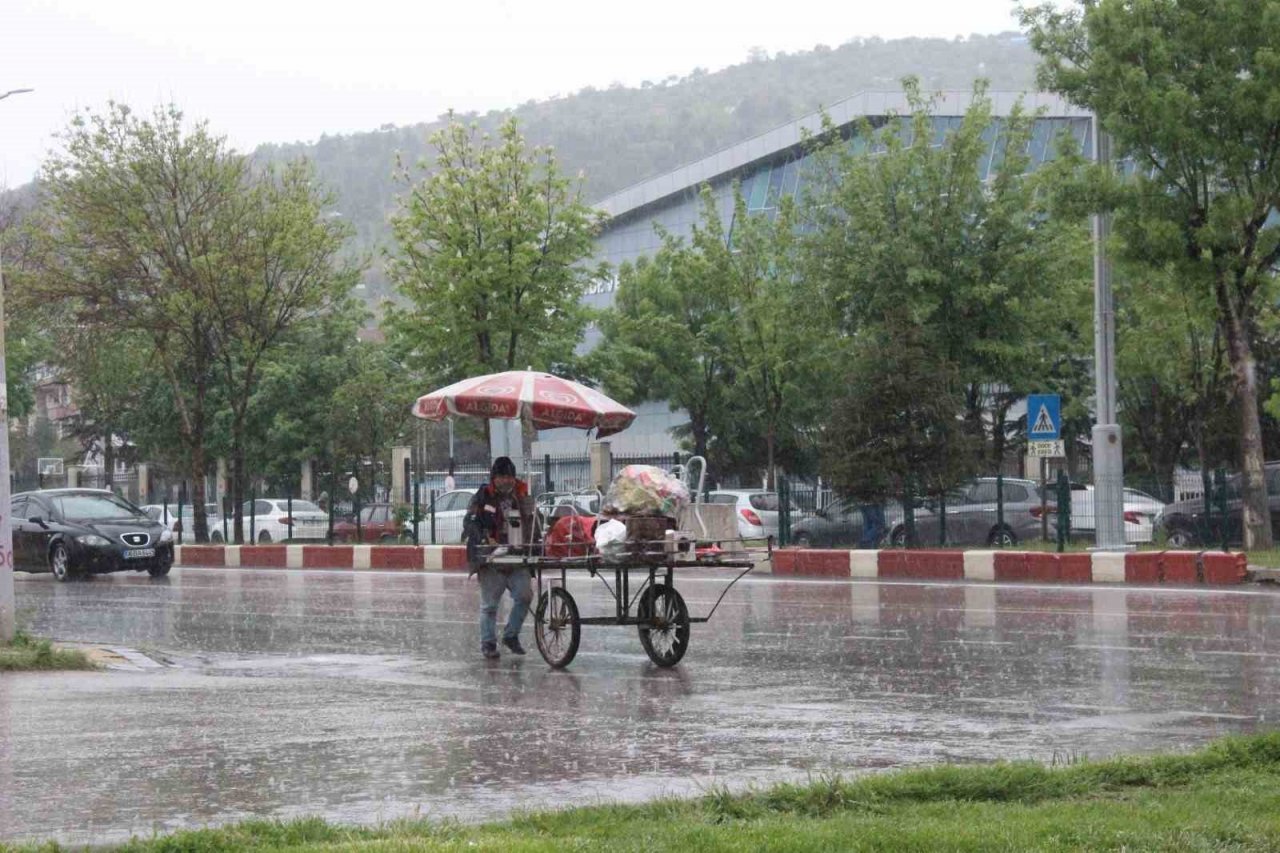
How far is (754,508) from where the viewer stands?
35281 millimetres

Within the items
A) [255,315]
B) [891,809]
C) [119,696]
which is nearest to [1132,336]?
[255,315]

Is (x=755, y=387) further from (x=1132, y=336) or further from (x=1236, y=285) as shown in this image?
(x=1236, y=285)

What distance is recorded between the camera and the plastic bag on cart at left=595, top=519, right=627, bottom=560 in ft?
41.4

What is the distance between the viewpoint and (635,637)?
1664 centimetres

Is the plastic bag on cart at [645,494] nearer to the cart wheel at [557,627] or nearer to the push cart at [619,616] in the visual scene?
the push cart at [619,616]

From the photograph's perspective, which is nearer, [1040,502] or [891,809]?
[891,809]

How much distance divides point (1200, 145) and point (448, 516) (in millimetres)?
19983

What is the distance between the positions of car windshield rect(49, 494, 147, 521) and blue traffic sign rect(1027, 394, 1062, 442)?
1571cm

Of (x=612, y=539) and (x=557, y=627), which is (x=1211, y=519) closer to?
(x=557, y=627)

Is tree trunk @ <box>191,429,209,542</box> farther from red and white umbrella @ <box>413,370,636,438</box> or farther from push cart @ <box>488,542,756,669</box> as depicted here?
push cart @ <box>488,542,756,669</box>

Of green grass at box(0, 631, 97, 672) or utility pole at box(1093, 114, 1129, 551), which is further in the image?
utility pole at box(1093, 114, 1129, 551)

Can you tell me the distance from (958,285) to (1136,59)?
10.1 meters

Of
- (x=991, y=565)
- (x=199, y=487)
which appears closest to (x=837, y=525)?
(x=991, y=565)

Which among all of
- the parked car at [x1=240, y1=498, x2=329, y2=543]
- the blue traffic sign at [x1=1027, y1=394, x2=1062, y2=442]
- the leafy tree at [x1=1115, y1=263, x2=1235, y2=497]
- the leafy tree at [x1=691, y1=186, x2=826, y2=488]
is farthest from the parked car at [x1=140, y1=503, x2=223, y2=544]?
the blue traffic sign at [x1=1027, y1=394, x2=1062, y2=442]
